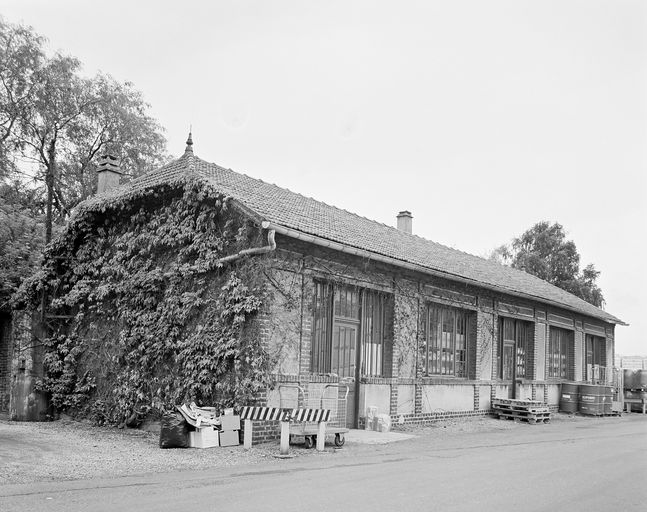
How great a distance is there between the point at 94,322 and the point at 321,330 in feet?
17.8

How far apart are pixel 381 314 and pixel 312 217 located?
2773 mm

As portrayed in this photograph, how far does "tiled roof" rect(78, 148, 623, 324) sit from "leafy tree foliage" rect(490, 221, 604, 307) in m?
27.1

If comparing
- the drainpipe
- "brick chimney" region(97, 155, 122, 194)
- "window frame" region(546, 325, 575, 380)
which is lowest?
"window frame" region(546, 325, 575, 380)

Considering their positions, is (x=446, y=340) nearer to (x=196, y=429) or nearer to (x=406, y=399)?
(x=406, y=399)

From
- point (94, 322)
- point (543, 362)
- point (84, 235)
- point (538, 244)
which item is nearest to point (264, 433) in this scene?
point (94, 322)

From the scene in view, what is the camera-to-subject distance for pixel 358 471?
9.43 m

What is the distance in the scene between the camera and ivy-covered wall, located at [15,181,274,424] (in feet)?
41.3

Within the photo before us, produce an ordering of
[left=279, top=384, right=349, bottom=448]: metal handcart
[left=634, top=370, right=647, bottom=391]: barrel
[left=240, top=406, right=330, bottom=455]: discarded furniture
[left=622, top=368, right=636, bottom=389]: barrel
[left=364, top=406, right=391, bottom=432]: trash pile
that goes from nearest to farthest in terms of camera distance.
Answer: [left=240, top=406, right=330, bottom=455]: discarded furniture → [left=279, top=384, right=349, bottom=448]: metal handcart → [left=364, top=406, right=391, bottom=432]: trash pile → [left=634, top=370, right=647, bottom=391]: barrel → [left=622, top=368, right=636, bottom=389]: barrel

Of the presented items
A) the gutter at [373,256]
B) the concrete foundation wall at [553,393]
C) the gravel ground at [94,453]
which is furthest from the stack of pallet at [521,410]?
the gravel ground at [94,453]

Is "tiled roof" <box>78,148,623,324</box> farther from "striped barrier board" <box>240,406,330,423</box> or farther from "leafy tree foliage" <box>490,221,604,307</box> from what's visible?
"leafy tree foliage" <box>490,221,604,307</box>

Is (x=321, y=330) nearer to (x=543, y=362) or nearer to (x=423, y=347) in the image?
(x=423, y=347)

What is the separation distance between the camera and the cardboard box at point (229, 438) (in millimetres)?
11695

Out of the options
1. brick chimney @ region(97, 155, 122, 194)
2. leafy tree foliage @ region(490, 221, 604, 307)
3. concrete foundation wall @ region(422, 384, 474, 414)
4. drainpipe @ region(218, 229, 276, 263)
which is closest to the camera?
drainpipe @ region(218, 229, 276, 263)

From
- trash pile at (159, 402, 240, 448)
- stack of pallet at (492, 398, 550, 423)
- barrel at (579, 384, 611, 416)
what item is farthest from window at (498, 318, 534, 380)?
trash pile at (159, 402, 240, 448)
